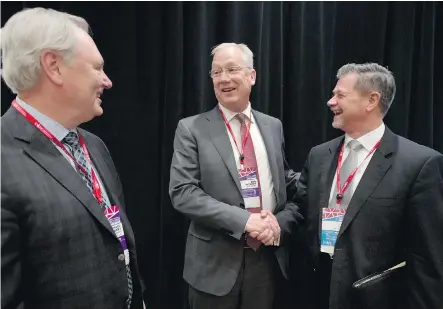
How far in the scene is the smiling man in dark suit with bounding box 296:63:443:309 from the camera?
1623mm

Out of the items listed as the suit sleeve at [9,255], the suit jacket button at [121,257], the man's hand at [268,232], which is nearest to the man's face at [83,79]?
the suit sleeve at [9,255]

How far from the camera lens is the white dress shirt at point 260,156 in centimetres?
194

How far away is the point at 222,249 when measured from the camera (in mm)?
1837

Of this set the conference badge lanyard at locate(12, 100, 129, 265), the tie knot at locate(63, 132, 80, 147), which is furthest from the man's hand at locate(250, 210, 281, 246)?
the tie knot at locate(63, 132, 80, 147)

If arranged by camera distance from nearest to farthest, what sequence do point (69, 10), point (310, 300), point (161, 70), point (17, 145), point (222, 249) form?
point (17, 145) → point (222, 249) → point (310, 300) → point (69, 10) → point (161, 70)

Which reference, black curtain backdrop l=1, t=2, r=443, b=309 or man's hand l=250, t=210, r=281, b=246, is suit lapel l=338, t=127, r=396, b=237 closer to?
man's hand l=250, t=210, r=281, b=246

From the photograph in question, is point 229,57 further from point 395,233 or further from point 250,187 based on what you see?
point 395,233

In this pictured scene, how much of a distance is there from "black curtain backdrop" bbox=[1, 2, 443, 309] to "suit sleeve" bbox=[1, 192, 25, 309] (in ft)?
5.03

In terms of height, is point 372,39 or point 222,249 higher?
point 372,39

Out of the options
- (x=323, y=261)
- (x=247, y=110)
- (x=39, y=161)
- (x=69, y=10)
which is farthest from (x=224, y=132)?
(x=69, y=10)

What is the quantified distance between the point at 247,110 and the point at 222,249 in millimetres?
777

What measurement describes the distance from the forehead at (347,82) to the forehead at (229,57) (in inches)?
21.2

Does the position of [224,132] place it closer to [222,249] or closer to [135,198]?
[222,249]

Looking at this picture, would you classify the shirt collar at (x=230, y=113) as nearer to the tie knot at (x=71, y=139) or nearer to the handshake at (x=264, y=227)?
the handshake at (x=264, y=227)
